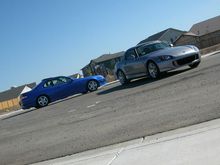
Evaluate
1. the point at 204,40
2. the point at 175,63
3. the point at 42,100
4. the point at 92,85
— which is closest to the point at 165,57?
the point at 175,63

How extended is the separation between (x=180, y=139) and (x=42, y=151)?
303 centimetres

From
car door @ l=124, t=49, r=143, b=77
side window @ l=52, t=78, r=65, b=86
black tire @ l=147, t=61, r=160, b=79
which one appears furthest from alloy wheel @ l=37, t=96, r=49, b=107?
black tire @ l=147, t=61, r=160, b=79

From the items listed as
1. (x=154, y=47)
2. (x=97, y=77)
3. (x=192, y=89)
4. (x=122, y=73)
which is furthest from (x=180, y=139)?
(x=97, y=77)

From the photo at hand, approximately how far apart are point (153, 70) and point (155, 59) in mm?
430

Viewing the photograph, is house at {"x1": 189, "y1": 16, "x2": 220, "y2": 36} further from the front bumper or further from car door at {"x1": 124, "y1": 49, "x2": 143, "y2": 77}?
the front bumper

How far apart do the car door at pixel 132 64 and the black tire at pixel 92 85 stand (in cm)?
355

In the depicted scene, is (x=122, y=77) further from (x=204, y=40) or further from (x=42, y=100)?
(x=204, y=40)

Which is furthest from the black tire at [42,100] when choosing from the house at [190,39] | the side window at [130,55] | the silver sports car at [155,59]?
the house at [190,39]

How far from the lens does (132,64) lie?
16781 mm

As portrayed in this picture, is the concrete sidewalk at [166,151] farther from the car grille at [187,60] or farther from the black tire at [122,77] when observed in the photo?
the black tire at [122,77]

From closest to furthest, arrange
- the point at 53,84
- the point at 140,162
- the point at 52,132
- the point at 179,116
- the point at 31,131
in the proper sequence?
the point at 140,162
the point at 179,116
the point at 52,132
the point at 31,131
the point at 53,84

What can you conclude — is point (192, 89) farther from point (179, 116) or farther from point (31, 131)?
point (31, 131)

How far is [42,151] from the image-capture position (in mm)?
8211

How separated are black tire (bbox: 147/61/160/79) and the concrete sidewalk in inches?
333
